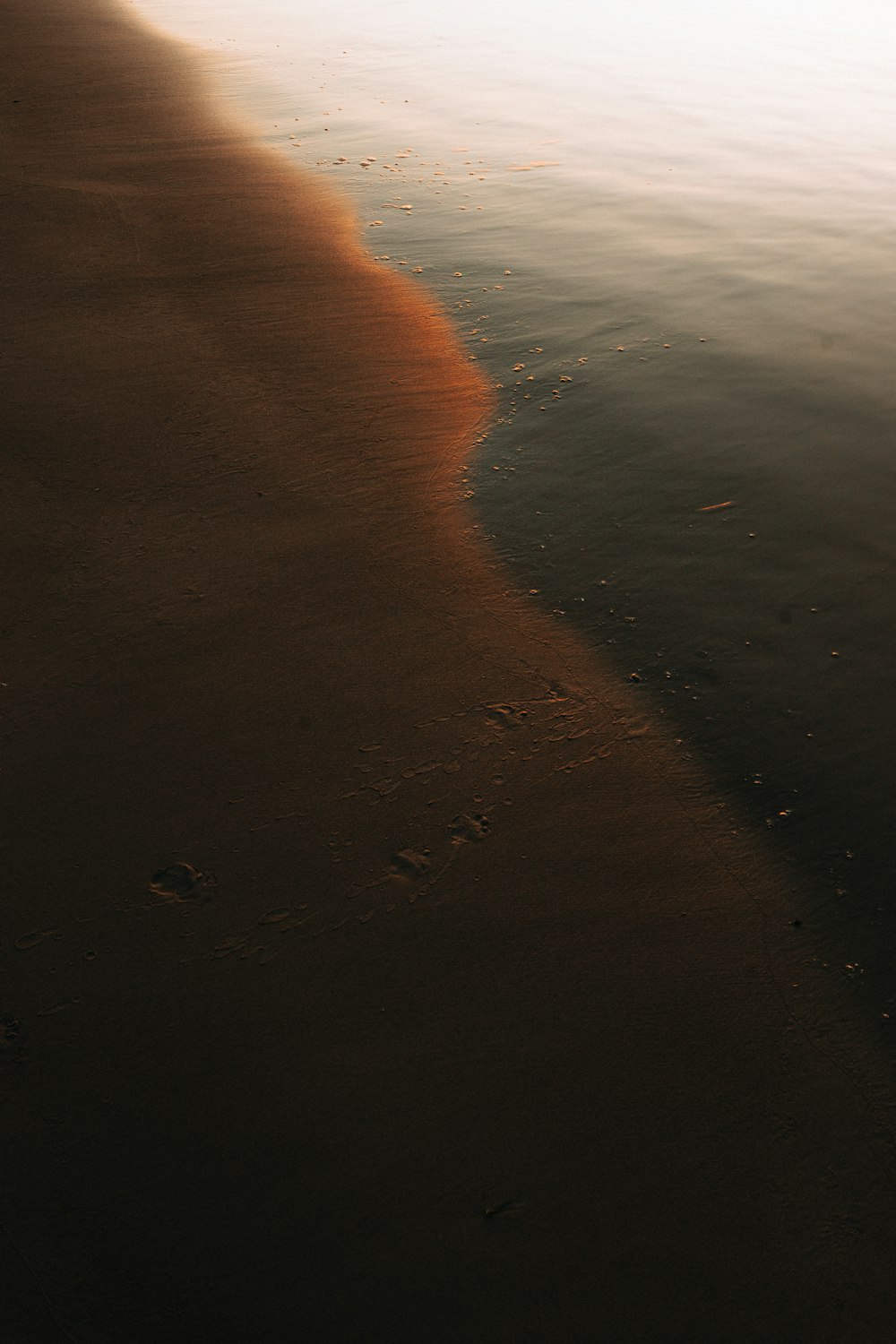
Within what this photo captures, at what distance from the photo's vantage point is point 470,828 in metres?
2.93

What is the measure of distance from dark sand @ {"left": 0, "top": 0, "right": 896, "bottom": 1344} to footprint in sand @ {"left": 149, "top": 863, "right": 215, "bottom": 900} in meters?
0.02

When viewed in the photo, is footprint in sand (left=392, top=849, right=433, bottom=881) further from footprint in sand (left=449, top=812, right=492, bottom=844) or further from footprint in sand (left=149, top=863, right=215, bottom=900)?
footprint in sand (left=149, top=863, right=215, bottom=900)

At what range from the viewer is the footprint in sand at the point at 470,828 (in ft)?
9.50

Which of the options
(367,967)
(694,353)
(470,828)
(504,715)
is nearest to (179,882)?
(367,967)

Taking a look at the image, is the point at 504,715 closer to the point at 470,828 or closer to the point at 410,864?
the point at 470,828

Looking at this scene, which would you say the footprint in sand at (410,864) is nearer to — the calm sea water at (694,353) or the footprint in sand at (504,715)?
the footprint in sand at (504,715)

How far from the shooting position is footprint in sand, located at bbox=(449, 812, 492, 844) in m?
2.90

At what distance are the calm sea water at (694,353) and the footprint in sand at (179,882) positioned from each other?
4.94ft

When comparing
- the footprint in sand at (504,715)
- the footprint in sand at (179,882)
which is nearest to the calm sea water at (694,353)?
the footprint in sand at (504,715)

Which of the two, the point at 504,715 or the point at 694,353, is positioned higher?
the point at 694,353

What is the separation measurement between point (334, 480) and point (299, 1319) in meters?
3.14

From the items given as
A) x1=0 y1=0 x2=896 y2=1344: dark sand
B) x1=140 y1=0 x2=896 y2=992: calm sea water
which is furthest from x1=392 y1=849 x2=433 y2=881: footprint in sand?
x1=140 y1=0 x2=896 y2=992: calm sea water

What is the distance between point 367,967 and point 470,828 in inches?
20.5

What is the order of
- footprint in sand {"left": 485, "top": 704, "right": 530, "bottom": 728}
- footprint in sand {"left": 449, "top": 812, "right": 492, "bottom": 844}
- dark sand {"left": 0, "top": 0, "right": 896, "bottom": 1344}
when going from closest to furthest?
dark sand {"left": 0, "top": 0, "right": 896, "bottom": 1344} < footprint in sand {"left": 449, "top": 812, "right": 492, "bottom": 844} < footprint in sand {"left": 485, "top": 704, "right": 530, "bottom": 728}
